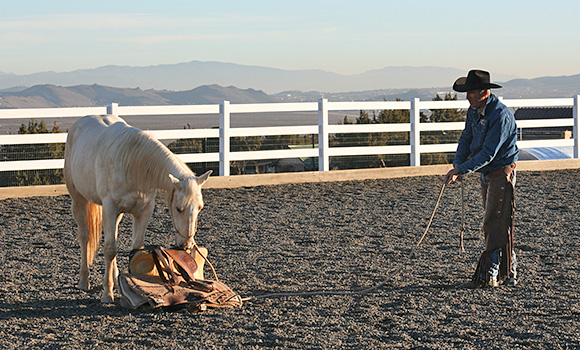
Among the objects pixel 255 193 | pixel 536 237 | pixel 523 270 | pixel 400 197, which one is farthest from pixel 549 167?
pixel 523 270

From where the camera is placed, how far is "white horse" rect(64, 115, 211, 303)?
15.9 feet

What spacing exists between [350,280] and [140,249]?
168 centimetres

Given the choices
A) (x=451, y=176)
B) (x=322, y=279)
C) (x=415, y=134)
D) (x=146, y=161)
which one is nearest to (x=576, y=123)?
(x=415, y=134)

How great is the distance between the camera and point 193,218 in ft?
15.8

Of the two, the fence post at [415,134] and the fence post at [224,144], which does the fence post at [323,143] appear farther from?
the fence post at [415,134]

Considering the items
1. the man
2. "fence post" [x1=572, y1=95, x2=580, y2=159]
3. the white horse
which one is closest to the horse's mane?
the white horse

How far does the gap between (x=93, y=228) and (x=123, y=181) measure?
97 centimetres

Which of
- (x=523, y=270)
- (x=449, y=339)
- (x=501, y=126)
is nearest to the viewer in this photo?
(x=449, y=339)

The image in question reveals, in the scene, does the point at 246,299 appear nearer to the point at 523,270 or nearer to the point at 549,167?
the point at 523,270

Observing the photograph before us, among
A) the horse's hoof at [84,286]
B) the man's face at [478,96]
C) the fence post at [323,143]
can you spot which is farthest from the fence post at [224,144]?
the man's face at [478,96]

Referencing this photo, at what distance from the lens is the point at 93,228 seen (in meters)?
6.07

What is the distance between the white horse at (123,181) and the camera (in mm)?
4840

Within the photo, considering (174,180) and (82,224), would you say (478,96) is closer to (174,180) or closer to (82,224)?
(174,180)

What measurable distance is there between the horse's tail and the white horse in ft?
0.06
